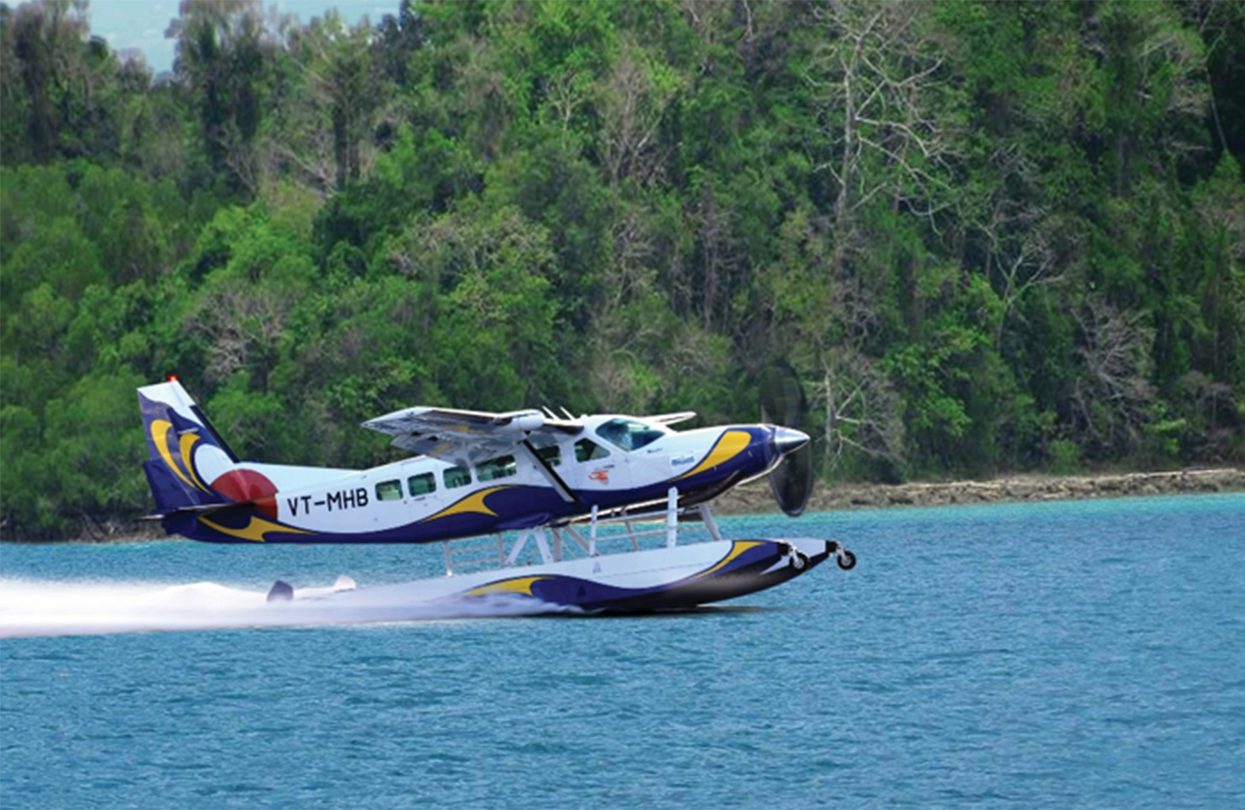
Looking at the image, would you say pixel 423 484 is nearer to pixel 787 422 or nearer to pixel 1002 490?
pixel 787 422

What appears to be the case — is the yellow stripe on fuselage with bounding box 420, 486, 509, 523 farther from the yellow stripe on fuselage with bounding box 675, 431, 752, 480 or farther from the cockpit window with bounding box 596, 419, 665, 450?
the yellow stripe on fuselage with bounding box 675, 431, 752, 480

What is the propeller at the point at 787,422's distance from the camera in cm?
3888

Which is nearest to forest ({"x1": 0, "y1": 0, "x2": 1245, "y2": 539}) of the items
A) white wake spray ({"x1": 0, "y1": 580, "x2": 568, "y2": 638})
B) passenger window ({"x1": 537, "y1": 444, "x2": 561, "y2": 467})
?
white wake spray ({"x1": 0, "y1": 580, "x2": 568, "y2": 638})

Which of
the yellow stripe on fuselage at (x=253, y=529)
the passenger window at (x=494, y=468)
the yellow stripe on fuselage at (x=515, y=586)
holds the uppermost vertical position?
the passenger window at (x=494, y=468)

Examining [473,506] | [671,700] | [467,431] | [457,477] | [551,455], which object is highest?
[467,431]

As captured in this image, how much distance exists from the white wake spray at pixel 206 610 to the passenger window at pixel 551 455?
2.04 meters

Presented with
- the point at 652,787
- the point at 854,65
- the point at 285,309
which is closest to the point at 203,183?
the point at 285,309

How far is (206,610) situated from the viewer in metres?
41.4

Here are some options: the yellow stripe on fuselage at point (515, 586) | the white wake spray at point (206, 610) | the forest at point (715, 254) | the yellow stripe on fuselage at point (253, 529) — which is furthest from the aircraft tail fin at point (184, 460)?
the forest at point (715, 254)

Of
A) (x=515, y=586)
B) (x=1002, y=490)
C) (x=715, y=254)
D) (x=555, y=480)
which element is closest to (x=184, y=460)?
(x=515, y=586)

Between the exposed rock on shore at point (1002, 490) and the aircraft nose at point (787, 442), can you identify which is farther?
the exposed rock on shore at point (1002, 490)

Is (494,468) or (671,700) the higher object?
(494,468)

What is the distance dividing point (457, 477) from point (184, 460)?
4684mm

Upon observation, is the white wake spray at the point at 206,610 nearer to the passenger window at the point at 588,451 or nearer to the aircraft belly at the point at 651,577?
the aircraft belly at the point at 651,577
